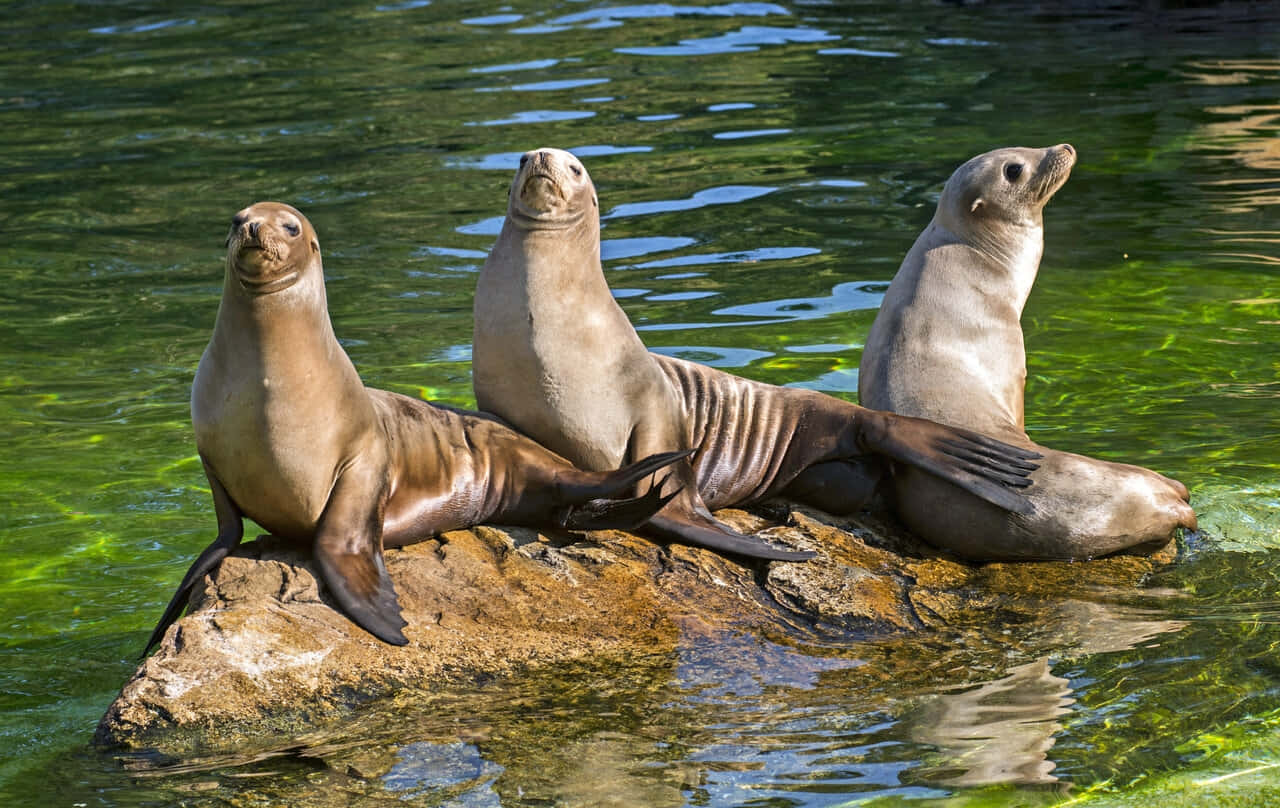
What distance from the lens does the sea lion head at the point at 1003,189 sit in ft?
21.3

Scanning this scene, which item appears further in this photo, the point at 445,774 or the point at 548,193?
the point at 548,193

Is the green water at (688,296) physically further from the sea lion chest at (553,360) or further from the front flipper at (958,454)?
the sea lion chest at (553,360)

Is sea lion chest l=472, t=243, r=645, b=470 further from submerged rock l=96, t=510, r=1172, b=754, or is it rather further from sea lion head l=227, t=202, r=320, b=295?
sea lion head l=227, t=202, r=320, b=295

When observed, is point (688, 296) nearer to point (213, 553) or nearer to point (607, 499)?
point (607, 499)

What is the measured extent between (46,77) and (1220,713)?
17.1m

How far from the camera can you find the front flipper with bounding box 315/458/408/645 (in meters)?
4.59

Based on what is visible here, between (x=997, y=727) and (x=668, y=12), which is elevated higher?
(x=668, y=12)

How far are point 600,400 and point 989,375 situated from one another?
1.61 m

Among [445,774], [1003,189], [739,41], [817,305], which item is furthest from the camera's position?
[739,41]

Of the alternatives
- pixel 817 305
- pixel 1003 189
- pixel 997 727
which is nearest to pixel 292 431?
pixel 997 727

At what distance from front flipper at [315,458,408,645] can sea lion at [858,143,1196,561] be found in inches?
76.4

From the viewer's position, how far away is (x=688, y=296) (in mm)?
10055

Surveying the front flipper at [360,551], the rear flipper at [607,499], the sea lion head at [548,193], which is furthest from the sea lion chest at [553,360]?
the front flipper at [360,551]

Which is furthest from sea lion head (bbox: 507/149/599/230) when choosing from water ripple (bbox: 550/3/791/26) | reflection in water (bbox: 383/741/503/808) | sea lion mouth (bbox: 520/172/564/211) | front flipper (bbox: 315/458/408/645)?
water ripple (bbox: 550/3/791/26)
